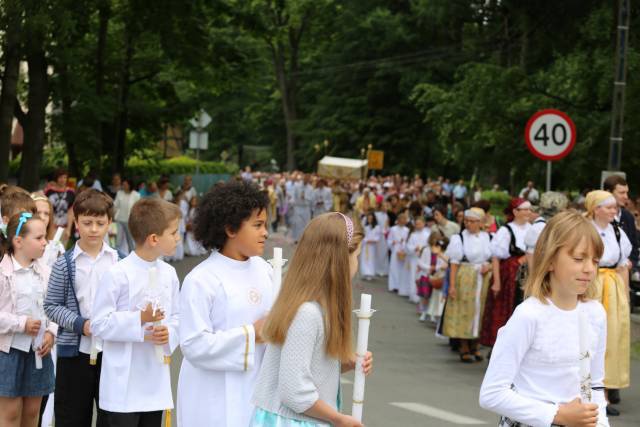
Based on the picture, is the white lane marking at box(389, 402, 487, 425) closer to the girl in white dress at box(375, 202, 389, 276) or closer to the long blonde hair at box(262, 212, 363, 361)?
the long blonde hair at box(262, 212, 363, 361)

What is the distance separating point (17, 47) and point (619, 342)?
1417 centimetres

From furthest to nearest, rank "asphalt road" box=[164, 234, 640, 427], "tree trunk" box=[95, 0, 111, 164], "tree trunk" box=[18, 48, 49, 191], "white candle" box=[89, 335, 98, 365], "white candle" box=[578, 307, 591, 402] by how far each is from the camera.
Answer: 1. "tree trunk" box=[95, 0, 111, 164]
2. "tree trunk" box=[18, 48, 49, 191]
3. "asphalt road" box=[164, 234, 640, 427]
4. "white candle" box=[89, 335, 98, 365]
5. "white candle" box=[578, 307, 591, 402]

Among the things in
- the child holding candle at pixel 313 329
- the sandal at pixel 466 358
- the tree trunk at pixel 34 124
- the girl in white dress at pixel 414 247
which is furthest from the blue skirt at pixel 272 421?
the tree trunk at pixel 34 124

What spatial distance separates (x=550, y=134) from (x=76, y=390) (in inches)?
393

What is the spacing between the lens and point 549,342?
429 cm

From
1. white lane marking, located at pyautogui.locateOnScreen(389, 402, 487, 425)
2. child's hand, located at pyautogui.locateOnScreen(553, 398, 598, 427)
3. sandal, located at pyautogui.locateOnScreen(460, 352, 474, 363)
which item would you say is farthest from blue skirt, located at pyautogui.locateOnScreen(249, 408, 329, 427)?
sandal, located at pyautogui.locateOnScreen(460, 352, 474, 363)

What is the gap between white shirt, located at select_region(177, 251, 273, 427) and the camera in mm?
4871

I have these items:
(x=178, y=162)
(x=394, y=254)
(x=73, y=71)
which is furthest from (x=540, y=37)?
(x=178, y=162)

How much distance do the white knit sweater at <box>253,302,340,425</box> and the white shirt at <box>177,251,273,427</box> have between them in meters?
0.58

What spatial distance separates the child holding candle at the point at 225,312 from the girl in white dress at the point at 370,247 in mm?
19568

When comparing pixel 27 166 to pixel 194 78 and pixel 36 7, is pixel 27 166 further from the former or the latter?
pixel 194 78

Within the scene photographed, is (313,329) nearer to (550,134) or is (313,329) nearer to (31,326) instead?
(31,326)

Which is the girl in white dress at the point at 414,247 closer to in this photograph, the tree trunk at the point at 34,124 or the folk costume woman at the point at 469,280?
the folk costume woman at the point at 469,280

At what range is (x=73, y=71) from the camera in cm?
2525
